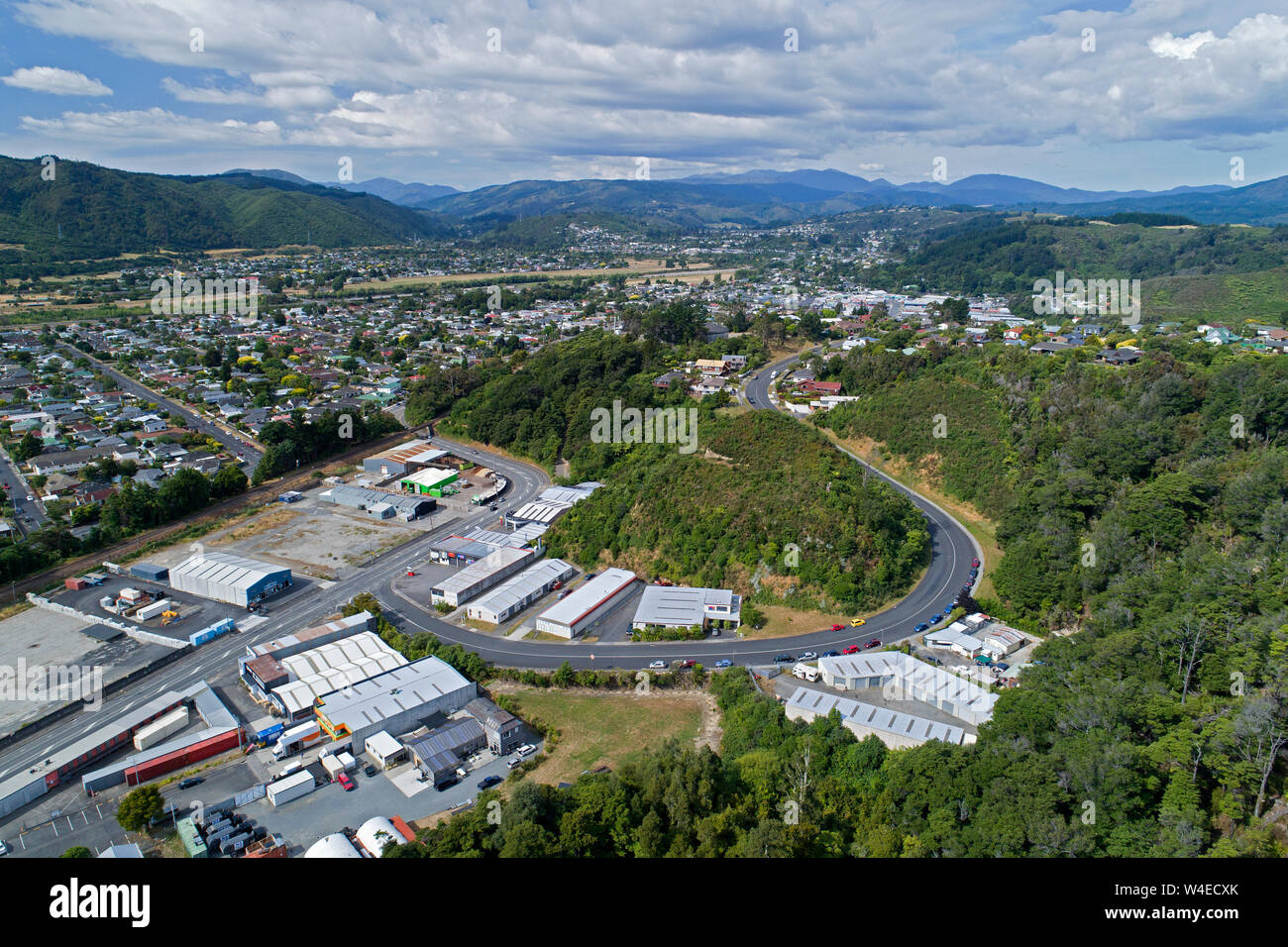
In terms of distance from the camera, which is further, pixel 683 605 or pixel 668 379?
pixel 668 379

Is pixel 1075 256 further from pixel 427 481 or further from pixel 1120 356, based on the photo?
pixel 427 481

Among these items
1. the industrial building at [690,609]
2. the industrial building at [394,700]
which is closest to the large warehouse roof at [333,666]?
the industrial building at [394,700]

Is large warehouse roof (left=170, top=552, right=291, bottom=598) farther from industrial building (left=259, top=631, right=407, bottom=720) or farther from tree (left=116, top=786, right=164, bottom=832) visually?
tree (left=116, top=786, right=164, bottom=832)

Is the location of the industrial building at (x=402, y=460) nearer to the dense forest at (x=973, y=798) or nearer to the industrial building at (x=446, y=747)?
the industrial building at (x=446, y=747)

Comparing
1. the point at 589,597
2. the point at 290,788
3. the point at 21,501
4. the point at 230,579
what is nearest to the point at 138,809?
the point at 290,788

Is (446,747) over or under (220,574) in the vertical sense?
under

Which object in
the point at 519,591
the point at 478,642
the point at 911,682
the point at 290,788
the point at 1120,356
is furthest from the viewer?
the point at 1120,356

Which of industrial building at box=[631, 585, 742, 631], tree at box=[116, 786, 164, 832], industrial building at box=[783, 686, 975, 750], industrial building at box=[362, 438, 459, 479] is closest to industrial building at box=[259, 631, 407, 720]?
tree at box=[116, 786, 164, 832]
